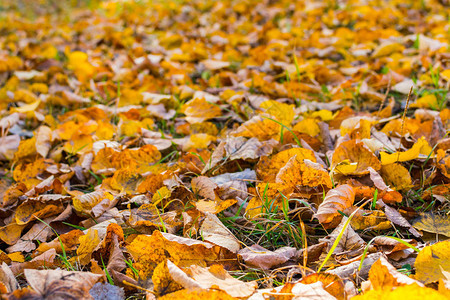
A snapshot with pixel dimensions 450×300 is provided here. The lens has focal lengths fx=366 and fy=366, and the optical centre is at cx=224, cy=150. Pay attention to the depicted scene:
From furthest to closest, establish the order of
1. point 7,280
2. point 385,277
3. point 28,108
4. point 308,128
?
point 28,108 < point 308,128 < point 7,280 < point 385,277

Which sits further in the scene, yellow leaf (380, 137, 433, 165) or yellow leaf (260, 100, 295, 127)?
yellow leaf (260, 100, 295, 127)

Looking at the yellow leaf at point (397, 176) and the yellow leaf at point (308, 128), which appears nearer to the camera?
the yellow leaf at point (397, 176)

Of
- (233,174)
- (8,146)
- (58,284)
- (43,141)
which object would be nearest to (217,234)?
(233,174)

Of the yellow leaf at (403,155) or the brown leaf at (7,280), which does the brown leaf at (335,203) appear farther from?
the brown leaf at (7,280)

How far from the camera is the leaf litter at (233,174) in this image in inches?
40.3

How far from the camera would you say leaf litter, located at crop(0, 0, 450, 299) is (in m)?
1.02

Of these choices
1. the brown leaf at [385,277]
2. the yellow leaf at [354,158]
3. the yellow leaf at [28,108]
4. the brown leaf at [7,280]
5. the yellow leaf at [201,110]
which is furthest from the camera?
the yellow leaf at [28,108]

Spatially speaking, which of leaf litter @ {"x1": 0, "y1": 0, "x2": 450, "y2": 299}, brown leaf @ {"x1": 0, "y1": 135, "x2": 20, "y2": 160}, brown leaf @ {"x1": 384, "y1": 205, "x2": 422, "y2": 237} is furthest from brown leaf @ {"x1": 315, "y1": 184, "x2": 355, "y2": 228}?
brown leaf @ {"x1": 0, "y1": 135, "x2": 20, "y2": 160}

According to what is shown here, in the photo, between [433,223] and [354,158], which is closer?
[433,223]

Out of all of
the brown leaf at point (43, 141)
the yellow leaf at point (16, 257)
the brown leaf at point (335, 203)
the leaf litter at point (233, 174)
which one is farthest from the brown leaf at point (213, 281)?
the brown leaf at point (43, 141)

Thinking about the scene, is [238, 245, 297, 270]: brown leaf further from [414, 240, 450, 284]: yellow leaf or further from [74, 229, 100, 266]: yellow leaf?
[74, 229, 100, 266]: yellow leaf

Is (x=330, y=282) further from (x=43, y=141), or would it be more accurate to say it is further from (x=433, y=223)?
(x=43, y=141)

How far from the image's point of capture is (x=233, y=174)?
1502 mm

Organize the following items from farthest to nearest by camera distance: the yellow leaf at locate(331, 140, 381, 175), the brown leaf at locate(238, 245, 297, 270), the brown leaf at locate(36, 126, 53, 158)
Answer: the brown leaf at locate(36, 126, 53, 158), the yellow leaf at locate(331, 140, 381, 175), the brown leaf at locate(238, 245, 297, 270)
